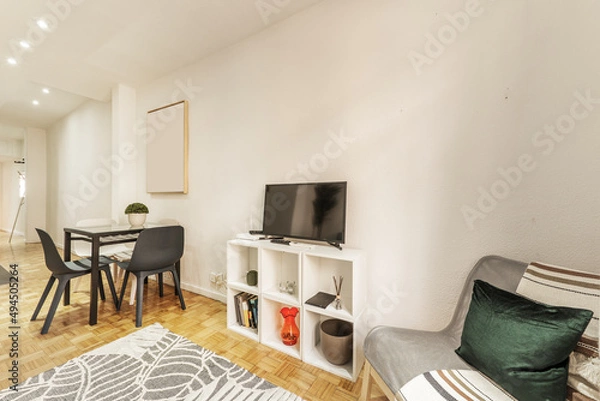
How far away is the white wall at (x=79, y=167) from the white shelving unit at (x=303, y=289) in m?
3.27

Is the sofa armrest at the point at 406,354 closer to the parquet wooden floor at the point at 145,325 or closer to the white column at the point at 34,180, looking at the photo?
the parquet wooden floor at the point at 145,325

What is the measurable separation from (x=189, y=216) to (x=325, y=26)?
→ 2307mm

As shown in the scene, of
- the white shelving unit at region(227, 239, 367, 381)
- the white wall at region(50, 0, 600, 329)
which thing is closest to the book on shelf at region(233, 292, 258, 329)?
the white shelving unit at region(227, 239, 367, 381)

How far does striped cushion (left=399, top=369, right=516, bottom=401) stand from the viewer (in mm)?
862

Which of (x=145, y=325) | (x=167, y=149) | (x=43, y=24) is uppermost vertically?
(x=43, y=24)

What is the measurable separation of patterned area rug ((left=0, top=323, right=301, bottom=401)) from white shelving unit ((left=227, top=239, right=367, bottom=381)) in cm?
33

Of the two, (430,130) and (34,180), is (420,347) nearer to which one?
(430,130)

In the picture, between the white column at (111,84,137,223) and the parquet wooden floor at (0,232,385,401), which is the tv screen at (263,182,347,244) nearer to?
the parquet wooden floor at (0,232,385,401)

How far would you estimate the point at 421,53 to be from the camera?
1.59m

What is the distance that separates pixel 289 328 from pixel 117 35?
9.84ft

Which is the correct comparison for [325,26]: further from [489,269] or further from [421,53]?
[489,269]

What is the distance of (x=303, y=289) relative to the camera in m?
1.72

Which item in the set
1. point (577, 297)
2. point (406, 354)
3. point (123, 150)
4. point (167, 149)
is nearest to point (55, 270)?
point (167, 149)

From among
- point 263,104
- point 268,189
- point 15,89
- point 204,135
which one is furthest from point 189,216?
point 15,89
